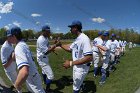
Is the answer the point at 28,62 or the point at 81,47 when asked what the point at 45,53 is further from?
the point at 28,62

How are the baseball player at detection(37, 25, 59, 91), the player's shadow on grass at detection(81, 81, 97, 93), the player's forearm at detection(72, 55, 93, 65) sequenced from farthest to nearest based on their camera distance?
the player's shadow on grass at detection(81, 81, 97, 93) → the baseball player at detection(37, 25, 59, 91) → the player's forearm at detection(72, 55, 93, 65)

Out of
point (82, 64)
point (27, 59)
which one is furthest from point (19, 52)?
point (82, 64)

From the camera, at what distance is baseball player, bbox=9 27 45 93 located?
5918 mm

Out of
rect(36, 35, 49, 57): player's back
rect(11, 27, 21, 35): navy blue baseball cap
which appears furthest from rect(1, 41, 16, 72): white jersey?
rect(11, 27, 21, 35): navy blue baseball cap

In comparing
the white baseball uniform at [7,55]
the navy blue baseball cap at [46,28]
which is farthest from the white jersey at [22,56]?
the navy blue baseball cap at [46,28]

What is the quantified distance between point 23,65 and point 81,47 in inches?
100

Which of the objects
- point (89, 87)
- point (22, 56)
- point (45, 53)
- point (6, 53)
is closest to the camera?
point (22, 56)

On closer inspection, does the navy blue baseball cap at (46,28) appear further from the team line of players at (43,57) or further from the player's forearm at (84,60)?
the player's forearm at (84,60)

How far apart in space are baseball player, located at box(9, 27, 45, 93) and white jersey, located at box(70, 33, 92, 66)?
1.81m

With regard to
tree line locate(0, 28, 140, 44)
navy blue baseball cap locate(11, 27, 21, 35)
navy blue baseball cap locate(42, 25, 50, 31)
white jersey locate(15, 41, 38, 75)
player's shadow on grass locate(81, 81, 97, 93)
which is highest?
navy blue baseball cap locate(11, 27, 21, 35)

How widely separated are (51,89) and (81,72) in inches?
138

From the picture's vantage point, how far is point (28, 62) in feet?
20.5

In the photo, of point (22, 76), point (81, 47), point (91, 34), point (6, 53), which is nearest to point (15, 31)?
point (22, 76)

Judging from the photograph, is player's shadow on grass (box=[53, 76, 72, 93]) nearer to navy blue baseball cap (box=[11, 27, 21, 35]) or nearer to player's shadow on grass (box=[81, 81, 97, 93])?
player's shadow on grass (box=[81, 81, 97, 93])
